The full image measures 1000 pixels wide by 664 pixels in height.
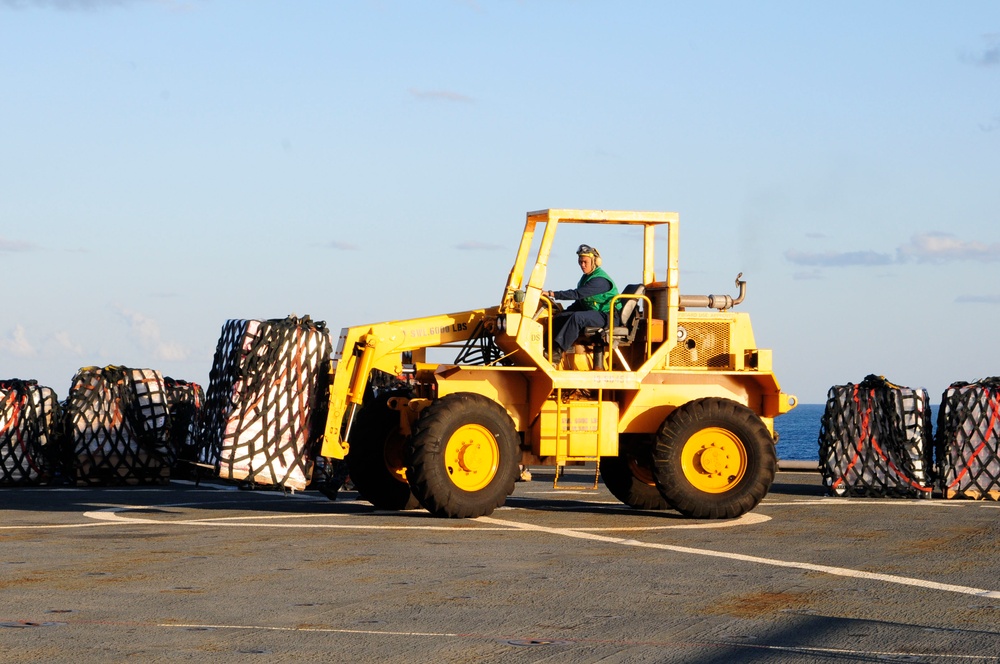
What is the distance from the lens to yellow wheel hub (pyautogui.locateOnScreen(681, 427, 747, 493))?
15.0 metres

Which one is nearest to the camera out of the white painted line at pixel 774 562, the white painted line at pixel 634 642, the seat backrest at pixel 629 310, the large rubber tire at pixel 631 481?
the white painted line at pixel 634 642

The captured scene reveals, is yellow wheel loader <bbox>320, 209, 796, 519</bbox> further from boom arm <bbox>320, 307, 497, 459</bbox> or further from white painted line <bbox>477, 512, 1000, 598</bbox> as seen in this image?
white painted line <bbox>477, 512, 1000, 598</bbox>

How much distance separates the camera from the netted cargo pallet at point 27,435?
20.1 m

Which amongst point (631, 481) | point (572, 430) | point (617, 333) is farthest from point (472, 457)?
point (631, 481)

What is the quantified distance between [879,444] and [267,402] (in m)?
7.90

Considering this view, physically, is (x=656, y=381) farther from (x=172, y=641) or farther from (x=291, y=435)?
(x=172, y=641)

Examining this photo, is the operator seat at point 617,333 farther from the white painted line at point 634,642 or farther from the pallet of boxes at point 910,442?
the white painted line at point 634,642

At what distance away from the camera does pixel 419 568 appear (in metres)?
10.4

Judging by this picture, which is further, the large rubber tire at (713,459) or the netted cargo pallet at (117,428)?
the netted cargo pallet at (117,428)

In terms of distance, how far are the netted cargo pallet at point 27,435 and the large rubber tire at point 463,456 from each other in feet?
27.7

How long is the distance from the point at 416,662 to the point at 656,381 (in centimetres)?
889

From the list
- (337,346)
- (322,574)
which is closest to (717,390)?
(337,346)

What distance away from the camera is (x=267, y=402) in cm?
1739

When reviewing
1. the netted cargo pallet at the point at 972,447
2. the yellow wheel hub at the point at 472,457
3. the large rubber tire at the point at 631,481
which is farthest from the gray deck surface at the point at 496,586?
the netted cargo pallet at the point at 972,447
